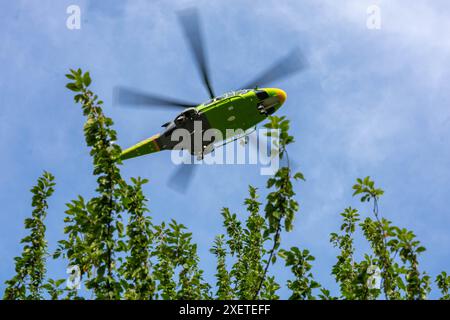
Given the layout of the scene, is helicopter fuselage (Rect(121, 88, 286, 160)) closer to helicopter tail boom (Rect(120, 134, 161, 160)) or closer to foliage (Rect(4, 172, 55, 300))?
helicopter tail boom (Rect(120, 134, 161, 160))

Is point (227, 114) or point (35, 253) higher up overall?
point (227, 114)

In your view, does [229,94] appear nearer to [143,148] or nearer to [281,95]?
[281,95]

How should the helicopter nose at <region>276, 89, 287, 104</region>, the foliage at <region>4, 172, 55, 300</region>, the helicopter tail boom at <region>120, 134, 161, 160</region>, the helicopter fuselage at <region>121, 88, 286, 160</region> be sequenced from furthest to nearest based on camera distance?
the helicopter tail boom at <region>120, 134, 161, 160</region> < the helicopter nose at <region>276, 89, 287, 104</region> < the helicopter fuselage at <region>121, 88, 286, 160</region> < the foliage at <region>4, 172, 55, 300</region>

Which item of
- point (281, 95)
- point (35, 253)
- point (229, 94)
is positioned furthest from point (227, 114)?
point (35, 253)

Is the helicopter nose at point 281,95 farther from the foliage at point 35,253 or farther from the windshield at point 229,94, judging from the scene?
the foliage at point 35,253

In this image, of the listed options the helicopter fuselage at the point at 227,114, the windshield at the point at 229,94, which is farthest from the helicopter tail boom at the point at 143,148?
the windshield at the point at 229,94

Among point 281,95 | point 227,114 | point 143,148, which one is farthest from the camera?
point 143,148

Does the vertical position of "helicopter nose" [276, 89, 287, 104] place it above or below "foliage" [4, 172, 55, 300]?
above

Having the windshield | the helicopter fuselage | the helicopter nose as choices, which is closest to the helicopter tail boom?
the helicopter fuselage

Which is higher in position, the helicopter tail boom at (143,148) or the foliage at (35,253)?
the helicopter tail boom at (143,148)

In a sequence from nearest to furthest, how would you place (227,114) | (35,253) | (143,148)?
(35,253) → (227,114) → (143,148)

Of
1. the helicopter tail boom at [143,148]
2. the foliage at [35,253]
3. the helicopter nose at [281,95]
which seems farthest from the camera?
the helicopter tail boom at [143,148]
